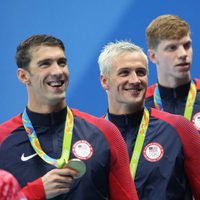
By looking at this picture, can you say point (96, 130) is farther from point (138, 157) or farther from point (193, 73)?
point (193, 73)

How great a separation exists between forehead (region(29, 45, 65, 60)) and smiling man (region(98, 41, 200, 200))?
0.38 metres

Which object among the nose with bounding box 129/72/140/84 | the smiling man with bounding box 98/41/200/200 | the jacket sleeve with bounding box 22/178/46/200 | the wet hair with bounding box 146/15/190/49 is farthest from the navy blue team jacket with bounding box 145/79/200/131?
the jacket sleeve with bounding box 22/178/46/200

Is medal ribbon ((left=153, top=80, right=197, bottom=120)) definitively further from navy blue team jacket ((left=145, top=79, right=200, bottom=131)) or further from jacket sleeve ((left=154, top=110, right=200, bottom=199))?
jacket sleeve ((left=154, top=110, right=200, bottom=199))

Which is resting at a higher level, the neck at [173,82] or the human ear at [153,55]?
the human ear at [153,55]

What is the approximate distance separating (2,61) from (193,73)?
4.99 ft

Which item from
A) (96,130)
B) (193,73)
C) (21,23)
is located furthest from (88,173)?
(21,23)

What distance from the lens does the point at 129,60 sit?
128 inches

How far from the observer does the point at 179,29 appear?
12.0 feet

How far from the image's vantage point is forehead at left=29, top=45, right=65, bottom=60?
299 cm

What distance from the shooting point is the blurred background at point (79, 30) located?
5.19 metres

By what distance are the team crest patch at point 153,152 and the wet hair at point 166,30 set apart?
2.64 feet

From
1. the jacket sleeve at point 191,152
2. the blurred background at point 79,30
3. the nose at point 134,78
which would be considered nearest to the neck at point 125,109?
the nose at point 134,78

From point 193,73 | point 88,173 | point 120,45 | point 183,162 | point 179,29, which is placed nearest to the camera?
point 88,173

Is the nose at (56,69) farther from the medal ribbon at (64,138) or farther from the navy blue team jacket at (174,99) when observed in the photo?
the navy blue team jacket at (174,99)
